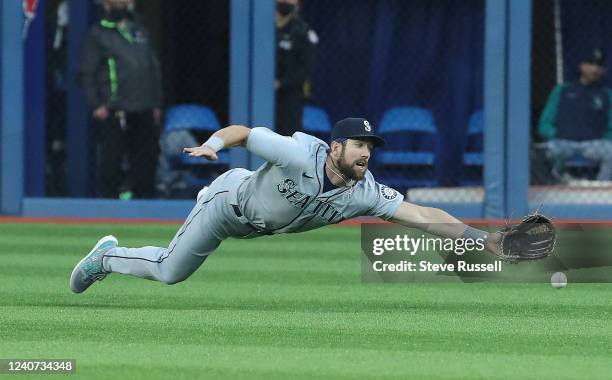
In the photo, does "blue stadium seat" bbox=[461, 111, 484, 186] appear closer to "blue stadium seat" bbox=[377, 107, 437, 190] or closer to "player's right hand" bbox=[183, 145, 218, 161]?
"blue stadium seat" bbox=[377, 107, 437, 190]

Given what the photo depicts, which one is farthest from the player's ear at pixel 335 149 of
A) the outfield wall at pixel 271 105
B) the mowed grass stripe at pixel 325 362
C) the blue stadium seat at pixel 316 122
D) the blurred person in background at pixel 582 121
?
the blue stadium seat at pixel 316 122

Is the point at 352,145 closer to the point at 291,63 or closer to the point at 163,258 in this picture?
the point at 163,258

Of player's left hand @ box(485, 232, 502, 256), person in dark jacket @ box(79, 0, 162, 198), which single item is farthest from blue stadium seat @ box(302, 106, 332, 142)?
player's left hand @ box(485, 232, 502, 256)

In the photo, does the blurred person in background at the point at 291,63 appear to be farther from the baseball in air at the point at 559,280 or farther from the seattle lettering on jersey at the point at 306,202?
the seattle lettering on jersey at the point at 306,202

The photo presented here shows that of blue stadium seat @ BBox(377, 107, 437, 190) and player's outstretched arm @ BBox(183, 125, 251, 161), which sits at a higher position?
player's outstretched arm @ BBox(183, 125, 251, 161)

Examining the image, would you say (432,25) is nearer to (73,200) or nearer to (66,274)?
(73,200)

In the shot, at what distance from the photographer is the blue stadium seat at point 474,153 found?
15960 mm

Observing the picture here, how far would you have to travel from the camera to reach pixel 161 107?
601 inches

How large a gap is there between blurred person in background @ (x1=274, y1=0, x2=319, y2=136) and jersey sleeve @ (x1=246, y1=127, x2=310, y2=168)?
659cm

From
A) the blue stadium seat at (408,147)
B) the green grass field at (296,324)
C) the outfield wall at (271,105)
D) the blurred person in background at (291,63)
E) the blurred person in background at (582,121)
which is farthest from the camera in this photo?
the blue stadium seat at (408,147)

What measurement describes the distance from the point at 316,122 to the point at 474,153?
5.60ft

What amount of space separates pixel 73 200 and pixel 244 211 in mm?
6874

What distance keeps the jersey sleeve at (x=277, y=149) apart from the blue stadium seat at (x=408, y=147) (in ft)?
24.4

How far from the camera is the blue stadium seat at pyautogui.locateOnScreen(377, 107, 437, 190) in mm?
15508
